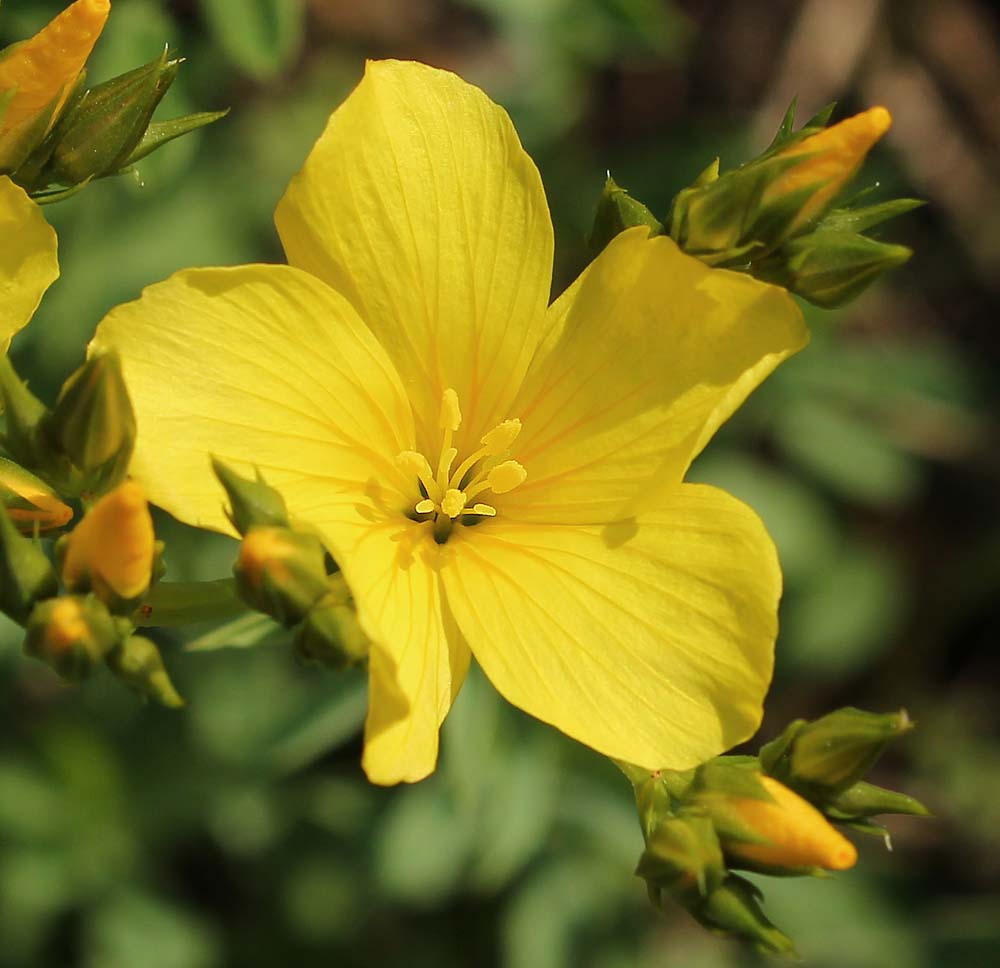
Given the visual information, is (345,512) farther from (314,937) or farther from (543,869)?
(314,937)

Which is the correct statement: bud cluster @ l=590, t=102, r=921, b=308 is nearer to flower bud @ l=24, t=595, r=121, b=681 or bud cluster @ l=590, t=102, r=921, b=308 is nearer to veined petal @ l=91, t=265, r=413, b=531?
veined petal @ l=91, t=265, r=413, b=531

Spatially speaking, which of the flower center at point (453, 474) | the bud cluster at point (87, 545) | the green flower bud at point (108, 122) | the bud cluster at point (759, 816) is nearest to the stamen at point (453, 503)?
the flower center at point (453, 474)

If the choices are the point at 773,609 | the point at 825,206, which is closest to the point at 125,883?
the point at 773,609

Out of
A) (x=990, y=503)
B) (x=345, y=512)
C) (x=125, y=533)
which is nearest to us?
(x=125, y=533)

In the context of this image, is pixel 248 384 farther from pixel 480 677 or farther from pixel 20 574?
pixel 480 677

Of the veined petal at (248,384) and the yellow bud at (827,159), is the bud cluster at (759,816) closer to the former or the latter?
the veined petal at (248,384)

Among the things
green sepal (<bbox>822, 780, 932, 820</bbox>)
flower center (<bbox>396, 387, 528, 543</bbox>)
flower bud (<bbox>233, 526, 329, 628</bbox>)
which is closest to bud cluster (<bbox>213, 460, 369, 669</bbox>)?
flower bud (<bbox>233, 526, 329, 628</bbox>)

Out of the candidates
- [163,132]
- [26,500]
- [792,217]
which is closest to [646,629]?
[792,217]

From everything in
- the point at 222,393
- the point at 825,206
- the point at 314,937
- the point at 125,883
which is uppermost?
the point at 825,206
